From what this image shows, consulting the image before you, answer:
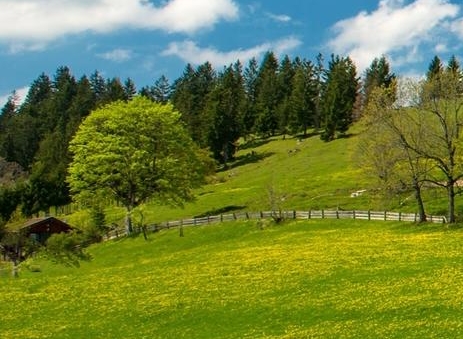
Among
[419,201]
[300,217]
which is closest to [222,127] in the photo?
[300,217]

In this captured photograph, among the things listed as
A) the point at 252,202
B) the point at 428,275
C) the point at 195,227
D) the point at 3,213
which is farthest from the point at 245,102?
the point at 428,275

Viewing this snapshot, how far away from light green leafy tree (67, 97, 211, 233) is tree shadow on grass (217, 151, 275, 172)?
4800 centimetres

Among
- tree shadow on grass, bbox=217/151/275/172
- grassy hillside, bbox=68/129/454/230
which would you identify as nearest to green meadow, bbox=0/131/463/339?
grassy hillside, bbox=68/129/454/230

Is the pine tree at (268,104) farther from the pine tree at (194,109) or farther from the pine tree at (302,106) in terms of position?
the pine tree at (194,109)

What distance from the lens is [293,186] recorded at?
10344 centimetres

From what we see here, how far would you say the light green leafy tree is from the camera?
289 feet

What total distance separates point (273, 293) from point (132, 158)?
55788 millimetres

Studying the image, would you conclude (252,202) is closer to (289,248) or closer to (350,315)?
(289,248)

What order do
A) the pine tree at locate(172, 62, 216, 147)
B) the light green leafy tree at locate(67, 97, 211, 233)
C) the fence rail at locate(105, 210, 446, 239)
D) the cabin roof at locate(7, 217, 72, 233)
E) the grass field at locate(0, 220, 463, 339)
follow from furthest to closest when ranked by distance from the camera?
the pine tree at locate(172, 62, 216, 147) → the cabin roof at locate(7, 217, 72, 233) → the light green leafy tree at locate(67, 97, 211, 233) → the fence rail at locate(105, 210, 446, 239) → the grass field at locate(0, 220, 463, 339)

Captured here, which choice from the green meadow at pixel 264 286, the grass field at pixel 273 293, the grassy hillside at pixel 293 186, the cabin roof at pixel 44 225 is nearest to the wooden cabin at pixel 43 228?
the cabin roof at pixel 44 225

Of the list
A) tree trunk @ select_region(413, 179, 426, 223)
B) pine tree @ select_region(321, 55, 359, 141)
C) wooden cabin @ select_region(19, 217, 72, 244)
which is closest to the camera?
tree trunk @ select_region(413, 179, 426, 223)

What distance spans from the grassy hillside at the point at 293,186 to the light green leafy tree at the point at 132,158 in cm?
453

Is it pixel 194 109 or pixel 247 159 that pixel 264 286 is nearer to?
pixel 247 159

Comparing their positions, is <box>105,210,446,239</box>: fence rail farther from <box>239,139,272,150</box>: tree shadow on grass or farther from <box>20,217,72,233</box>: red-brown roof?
<box>239,139,272,150</box>: tree shadow on grass
